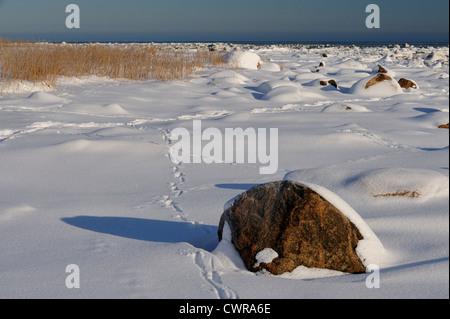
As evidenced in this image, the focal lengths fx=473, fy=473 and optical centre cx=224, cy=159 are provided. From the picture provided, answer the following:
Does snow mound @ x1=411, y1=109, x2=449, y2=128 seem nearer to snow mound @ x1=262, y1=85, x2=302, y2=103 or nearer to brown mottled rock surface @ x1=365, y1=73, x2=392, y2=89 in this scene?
snow mound @ x1=262, y1=85, x2=302, y2=103

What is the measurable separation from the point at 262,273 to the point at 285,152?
6.86ft

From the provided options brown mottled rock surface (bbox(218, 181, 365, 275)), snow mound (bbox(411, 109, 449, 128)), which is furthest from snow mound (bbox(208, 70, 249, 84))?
brown mottled rock surface (bbox(218, 181, 365, 275))

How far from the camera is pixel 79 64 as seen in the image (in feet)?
27.9

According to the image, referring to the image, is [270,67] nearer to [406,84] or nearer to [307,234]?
[406,84]

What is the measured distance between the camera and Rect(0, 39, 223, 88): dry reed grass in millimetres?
7293

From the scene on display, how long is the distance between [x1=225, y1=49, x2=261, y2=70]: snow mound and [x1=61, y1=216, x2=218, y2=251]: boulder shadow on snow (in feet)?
32.3

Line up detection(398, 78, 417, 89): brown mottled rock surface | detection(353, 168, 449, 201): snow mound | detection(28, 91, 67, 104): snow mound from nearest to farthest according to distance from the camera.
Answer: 1. detection(353, 168, 449, 201): snow mound
2. detection(28, 91, 67, 104): snow mound
3. detection(398, 78, 417, 89): brown mottled rock surface

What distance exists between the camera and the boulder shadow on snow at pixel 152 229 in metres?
2.29

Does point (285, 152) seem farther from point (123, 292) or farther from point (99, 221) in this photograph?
point (123, 292)

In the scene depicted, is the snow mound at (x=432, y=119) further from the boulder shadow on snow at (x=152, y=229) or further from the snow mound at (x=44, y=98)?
the snow mound at (x=44, y=98)

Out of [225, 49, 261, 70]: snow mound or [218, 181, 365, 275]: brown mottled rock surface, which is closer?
[218, 181, 365, 275]: brown mottled rock surface

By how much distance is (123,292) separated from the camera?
1715mm

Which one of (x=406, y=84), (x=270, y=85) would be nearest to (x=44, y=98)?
(x=270, y=85)

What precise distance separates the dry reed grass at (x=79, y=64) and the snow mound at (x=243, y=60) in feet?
6.11
